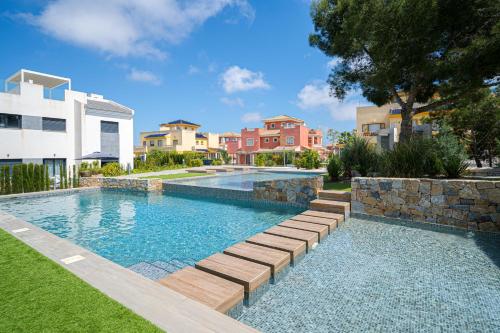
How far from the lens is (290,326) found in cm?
321

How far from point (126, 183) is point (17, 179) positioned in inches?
215

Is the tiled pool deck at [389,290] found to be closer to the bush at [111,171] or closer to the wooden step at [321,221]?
the wooden step at [321,221]

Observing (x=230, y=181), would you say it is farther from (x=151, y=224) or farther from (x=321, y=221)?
(x=321, y=221)

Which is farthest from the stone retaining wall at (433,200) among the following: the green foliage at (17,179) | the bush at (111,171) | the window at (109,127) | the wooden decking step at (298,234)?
the window at (109,127)

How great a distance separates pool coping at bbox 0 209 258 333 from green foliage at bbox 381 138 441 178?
862cm

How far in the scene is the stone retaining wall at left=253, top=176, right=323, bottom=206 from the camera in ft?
33.2

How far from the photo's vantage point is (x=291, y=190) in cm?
1095

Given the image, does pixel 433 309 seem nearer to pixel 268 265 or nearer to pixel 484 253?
pixel 268 265

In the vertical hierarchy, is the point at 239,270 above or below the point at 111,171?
below

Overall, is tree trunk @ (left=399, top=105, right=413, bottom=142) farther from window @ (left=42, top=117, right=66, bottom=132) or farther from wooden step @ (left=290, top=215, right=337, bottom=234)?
window @ (left=42, top=117, right=66, bottom=132)

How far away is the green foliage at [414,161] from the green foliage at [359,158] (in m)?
1.76

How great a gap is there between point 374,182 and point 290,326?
6278 millimetres

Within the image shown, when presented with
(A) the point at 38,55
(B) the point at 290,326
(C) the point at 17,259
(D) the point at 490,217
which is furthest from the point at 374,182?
(A) the point at 38,55

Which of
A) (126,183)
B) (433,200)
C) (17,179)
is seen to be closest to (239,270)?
(433,200)
